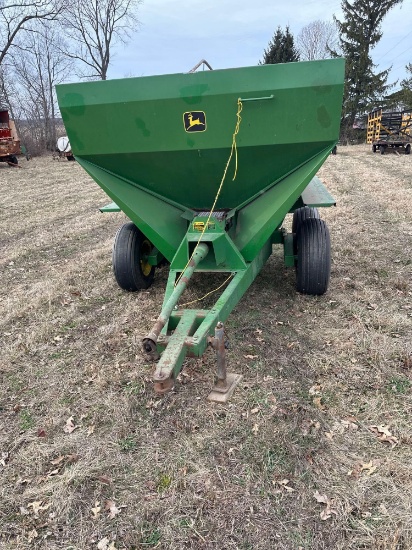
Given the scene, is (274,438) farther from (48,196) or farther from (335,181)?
(48,196)

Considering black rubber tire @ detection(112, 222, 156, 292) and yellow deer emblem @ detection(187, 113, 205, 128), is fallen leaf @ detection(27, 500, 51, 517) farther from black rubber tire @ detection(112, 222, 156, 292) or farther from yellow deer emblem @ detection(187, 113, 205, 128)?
yellow deer emblem @ detection(187, 113, 205, 128)

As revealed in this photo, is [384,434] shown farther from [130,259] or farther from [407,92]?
[407,92]

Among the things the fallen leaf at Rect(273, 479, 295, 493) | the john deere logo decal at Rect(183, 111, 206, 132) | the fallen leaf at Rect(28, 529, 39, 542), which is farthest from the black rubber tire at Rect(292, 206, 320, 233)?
the fallen leaf at Rect(28, 529, 39, 542)

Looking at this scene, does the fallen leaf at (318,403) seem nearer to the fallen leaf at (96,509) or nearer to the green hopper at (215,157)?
the green hopper at (215,157)

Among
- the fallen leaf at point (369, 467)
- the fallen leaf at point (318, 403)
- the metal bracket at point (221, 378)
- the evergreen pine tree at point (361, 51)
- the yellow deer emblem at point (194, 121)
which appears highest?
the evergreen pine tree at point (361, 51)

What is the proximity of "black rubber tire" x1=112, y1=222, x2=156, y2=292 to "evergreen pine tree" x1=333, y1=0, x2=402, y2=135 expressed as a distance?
27292 millimetres

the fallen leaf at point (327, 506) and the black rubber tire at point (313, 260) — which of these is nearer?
the fallen leaf at point (327, 506)

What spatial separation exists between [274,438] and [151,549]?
94cm

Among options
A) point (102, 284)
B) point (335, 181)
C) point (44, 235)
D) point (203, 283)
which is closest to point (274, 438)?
point (203, 283)

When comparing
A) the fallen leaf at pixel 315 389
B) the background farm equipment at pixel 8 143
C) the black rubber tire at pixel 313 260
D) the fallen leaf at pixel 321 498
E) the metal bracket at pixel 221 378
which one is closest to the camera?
the fallen leaf at pixel 321 498

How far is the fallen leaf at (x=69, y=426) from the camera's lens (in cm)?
290

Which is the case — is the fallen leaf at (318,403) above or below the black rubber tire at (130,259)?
below

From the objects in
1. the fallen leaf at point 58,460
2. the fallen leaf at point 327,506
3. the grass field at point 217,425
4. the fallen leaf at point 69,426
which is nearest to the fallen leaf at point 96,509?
the grass field at point 217,425

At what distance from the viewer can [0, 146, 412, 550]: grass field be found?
222 centimetres
